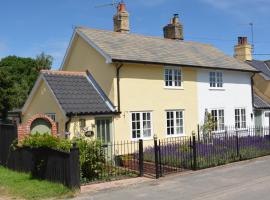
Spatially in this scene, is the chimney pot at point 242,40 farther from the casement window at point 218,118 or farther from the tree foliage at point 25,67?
the tree foliage at point 25,67

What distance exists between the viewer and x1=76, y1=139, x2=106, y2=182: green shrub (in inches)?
551

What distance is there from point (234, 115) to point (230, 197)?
15308 millimetres

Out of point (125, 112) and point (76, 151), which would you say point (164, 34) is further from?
point (76, 151)

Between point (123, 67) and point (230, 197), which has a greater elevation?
point (123, 67)

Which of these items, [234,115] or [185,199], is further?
[234,115]

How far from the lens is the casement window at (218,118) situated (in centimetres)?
2480

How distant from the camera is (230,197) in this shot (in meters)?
11.5

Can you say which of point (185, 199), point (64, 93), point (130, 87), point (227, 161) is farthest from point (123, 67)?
point (185, 199)

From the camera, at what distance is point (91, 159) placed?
14094 millimetres

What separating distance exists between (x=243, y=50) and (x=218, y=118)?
1089 centimetres

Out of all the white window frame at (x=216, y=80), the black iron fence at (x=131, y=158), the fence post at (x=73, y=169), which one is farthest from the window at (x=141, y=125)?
the fence post at (x=73, y=169)

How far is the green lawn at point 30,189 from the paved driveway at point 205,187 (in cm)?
77

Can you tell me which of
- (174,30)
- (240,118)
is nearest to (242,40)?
(174,30)

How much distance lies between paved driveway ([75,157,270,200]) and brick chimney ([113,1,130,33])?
12.3 m
